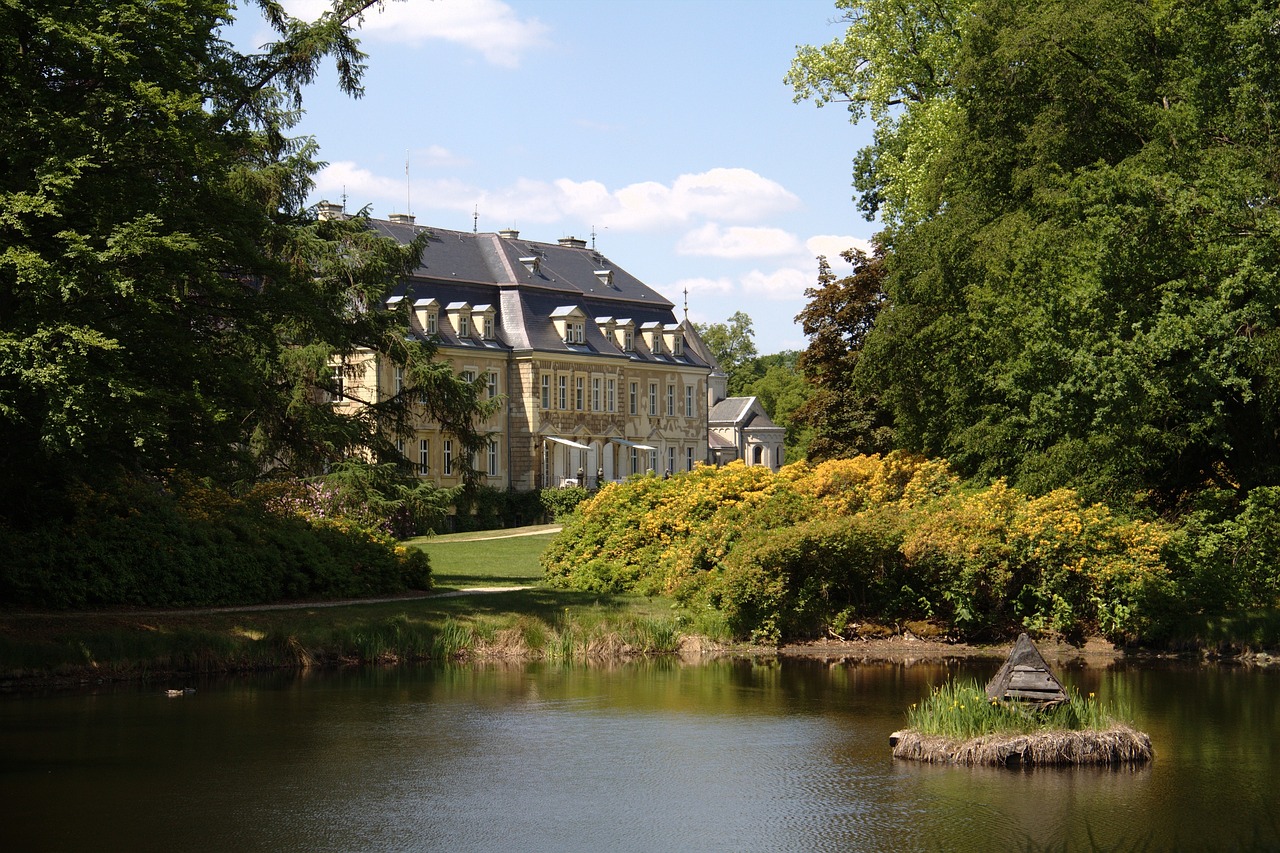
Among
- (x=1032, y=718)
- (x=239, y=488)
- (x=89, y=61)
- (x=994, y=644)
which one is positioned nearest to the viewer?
(x=1032, y=718)

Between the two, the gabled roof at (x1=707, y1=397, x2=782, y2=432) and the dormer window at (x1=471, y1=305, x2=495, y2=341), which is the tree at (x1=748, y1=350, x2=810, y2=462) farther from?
the dormer window at (x1=471, y1=305, x2=495, y2=341)

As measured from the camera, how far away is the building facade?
5988 cm

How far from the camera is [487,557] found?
131 ft

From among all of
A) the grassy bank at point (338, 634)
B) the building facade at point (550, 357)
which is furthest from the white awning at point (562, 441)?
the grassy bank at point (338, 634)

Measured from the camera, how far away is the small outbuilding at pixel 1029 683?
1451cm

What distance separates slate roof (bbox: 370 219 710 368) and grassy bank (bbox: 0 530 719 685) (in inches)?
1325

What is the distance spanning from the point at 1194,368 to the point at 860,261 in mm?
17770

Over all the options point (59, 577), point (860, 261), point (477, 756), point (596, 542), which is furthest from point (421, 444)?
point (477, 756)

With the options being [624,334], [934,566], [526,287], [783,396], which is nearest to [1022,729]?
[934,566]

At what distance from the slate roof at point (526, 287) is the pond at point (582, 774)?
40.8 metres

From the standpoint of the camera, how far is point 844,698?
62.4 feet

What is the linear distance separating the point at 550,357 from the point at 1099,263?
40273 millimetres

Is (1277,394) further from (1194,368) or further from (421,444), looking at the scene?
(421,444)

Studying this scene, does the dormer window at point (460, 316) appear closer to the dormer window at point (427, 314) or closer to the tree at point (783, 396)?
the dormer window at point (427, 314)
